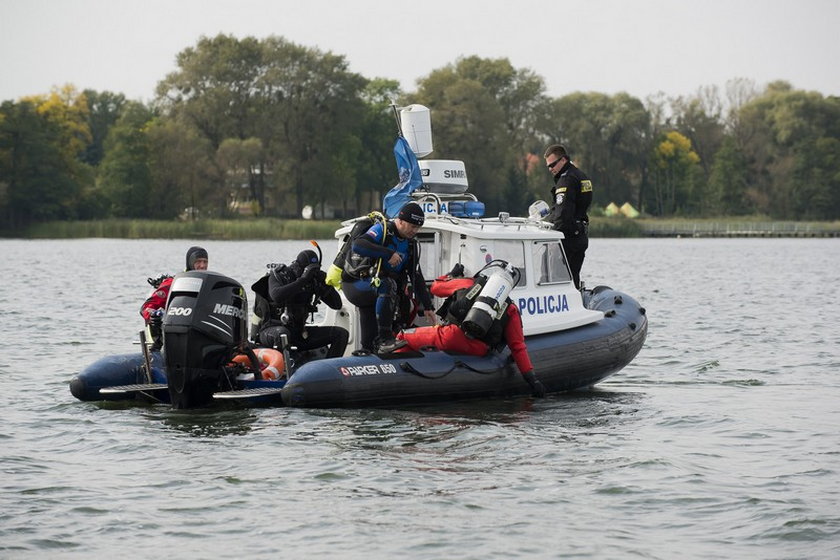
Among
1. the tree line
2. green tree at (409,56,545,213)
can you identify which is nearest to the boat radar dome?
the tree line

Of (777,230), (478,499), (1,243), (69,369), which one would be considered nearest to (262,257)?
(1,243)

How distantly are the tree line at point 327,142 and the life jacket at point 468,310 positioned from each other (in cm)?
4992

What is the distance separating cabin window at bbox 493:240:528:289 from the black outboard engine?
2.72m

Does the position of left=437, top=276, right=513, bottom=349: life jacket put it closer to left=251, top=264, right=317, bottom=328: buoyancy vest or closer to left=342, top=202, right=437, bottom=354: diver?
left=342, top=202, right=437, bottom=354: diver

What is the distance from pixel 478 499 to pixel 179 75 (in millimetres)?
70255

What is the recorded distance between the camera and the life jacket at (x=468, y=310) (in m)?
11.7

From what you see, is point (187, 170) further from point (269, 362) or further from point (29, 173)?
point (269, 362)

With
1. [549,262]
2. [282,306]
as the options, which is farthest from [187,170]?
[282,306]

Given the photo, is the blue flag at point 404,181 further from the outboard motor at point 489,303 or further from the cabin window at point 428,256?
the outboard motor at point 489,303

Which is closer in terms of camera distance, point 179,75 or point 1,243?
point 1,243

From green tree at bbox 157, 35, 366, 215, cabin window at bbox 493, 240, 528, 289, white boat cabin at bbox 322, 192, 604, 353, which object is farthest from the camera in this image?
green tree at bbox 157, 35, 366, 215

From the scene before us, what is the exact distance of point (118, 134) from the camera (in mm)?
81062

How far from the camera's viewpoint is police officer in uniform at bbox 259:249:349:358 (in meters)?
11.9

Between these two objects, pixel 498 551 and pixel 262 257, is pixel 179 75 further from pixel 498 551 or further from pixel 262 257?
pixel 498 551
